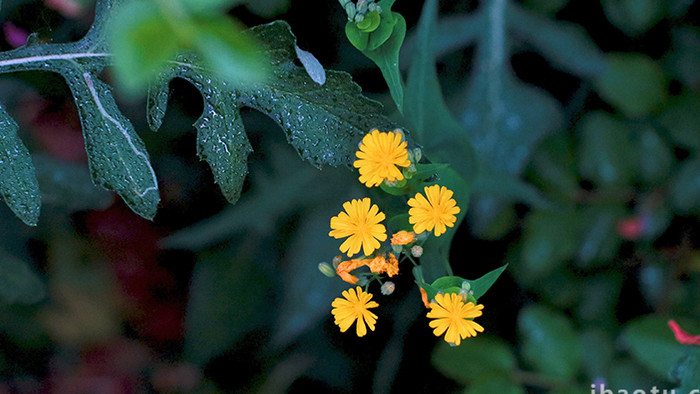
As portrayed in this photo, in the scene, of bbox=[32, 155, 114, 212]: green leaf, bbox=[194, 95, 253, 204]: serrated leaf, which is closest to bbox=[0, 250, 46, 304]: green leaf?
bbox=[32, 155, 114, 212]: green leaf

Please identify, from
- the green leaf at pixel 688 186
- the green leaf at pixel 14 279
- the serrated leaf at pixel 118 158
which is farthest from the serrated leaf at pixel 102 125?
the green leaf at pixel 688 186

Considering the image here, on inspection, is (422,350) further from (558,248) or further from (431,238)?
(431,238)

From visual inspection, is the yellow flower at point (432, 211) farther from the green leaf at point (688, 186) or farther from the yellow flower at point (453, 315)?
the green leaf at point (688, 186)

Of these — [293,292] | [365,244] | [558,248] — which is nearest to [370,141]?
[365,244]

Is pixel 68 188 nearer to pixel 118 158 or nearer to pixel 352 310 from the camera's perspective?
pixel 118 158

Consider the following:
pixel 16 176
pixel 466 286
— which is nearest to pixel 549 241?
pixel 466 286

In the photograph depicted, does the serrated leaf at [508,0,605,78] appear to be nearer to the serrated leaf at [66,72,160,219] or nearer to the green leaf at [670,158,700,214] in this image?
the green leaf at [670,158,700,214]

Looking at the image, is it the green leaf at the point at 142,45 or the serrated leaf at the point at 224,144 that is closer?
the green leaf at the point at 142,45
